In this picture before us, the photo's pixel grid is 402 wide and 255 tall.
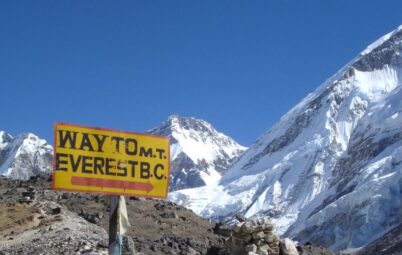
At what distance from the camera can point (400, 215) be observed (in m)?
195

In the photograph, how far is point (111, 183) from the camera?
9438 mm

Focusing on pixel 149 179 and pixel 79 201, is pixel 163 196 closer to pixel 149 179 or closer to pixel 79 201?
pixel 149 179

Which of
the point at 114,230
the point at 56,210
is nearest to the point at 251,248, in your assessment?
Result: the point at 56,210

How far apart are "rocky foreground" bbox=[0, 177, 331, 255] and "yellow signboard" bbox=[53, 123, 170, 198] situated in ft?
56.9

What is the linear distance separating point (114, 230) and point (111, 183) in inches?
31.1

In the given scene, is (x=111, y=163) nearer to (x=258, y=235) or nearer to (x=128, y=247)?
(x=258, y=235)

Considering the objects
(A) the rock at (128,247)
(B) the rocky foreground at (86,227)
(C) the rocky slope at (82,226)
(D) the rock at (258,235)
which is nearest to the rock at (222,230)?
(B) the rocky foreground at (86,227)

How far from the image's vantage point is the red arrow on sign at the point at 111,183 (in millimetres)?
9273

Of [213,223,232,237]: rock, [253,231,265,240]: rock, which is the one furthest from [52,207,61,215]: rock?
[213,223,232,237]: rock

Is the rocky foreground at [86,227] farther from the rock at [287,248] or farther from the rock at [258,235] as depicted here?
the rock at [258,235]

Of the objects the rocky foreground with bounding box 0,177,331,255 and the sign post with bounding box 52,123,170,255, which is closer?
the sign post with bounding box 52,123,170,255

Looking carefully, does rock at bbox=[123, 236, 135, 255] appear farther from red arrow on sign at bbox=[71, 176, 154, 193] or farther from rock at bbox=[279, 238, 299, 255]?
red arrow on sign at bbox=[71, 176, 154, 193]

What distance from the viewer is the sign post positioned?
921cm

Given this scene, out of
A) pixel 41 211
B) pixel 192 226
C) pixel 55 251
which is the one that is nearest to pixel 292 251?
pixel 55 251
